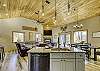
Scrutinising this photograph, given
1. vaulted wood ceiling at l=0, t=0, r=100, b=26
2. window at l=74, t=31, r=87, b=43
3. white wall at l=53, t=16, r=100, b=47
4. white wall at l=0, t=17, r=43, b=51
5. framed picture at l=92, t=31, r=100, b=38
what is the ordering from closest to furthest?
vaulted wood ceiling at l=0, t=0, r=100, b=26 → framed picture at l=92, t=31, r=100, b=38 → white wall at l=53, t=16, r=100, b=47 → window at l=74, t=31, r=87, b=43 → white wall at l=0, t=17, r=43, b=51

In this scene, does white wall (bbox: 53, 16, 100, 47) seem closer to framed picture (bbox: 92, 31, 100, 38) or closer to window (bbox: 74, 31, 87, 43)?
framed picture (bbox: 92, 31, 100, 38)

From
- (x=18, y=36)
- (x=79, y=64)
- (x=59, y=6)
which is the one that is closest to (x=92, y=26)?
(x=59, y=6)

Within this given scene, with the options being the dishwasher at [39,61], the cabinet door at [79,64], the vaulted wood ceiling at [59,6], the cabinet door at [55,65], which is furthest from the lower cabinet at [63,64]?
the vaulted wood ceiling at [59,6]

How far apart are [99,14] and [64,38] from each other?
7081 mm

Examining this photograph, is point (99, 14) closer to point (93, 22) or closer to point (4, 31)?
point (93, 22)

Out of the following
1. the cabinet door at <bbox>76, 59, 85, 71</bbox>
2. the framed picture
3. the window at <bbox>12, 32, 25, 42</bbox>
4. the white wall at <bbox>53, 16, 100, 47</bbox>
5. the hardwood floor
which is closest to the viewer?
the cabinet door at <bbox>76, 59, 85, 71</bbox>

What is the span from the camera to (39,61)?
4230 mm

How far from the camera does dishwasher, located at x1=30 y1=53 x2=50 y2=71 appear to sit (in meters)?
4.20

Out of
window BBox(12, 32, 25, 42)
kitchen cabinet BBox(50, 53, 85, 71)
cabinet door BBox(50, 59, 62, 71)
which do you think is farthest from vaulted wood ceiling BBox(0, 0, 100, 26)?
window BBox(12, 32, 25, 42)

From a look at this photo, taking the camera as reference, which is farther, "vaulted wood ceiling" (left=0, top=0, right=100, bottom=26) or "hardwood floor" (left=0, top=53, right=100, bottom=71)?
"vaulted wood ceiling" (left=0, top=0, right=100, bottom=26)

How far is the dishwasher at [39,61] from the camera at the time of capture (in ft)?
13.8

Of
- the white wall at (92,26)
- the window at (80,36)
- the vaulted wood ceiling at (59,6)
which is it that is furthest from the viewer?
the window at (80,36)

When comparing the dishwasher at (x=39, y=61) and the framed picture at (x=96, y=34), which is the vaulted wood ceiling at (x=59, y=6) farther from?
the dishwasher at (x=39, y=61)

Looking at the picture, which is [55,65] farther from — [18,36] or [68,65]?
[18,36]
